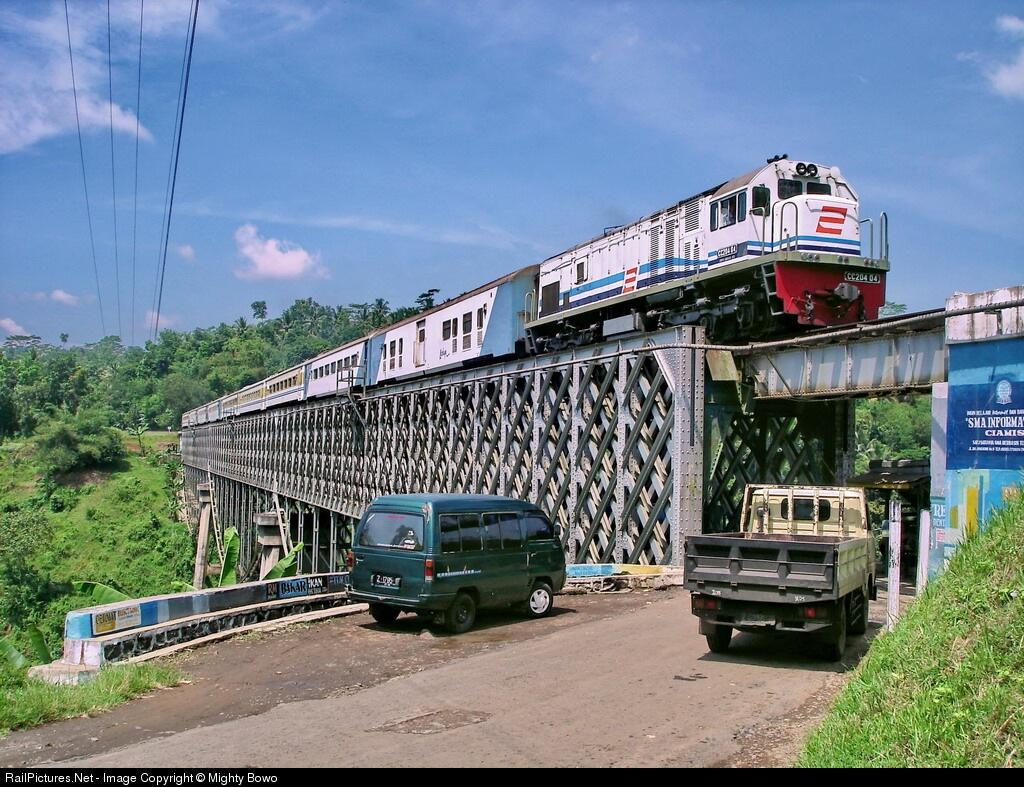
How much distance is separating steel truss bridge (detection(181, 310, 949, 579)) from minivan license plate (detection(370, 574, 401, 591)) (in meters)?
6.24

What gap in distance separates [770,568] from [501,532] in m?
4.11

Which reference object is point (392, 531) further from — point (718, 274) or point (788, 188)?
point (788, 188)

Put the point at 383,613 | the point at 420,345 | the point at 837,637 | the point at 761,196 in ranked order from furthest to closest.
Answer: the point at 420,345, the point at 761,196, the point at 383,613, the point at 837,637

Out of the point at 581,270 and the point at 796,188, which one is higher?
the point at 796,188

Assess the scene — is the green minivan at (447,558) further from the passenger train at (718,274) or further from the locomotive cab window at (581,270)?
the locomotive cab window at (581,270)

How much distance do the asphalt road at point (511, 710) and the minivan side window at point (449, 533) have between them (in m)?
1.14

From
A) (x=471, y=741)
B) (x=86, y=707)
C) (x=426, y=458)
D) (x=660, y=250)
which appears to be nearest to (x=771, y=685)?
(x=471, y=741)

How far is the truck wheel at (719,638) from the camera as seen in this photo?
964 cm

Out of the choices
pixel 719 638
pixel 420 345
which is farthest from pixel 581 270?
pixel 719 638

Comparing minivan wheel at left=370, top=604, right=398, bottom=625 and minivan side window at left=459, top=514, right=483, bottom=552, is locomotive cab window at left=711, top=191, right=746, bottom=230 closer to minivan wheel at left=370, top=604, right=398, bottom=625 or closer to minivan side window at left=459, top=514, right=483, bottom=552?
minivan side window at left=459, top=514, right=483, bottom=552

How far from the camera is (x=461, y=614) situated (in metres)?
11.5

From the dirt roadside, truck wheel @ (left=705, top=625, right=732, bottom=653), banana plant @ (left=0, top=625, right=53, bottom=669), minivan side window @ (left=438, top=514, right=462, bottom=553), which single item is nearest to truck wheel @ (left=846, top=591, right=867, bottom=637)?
truck wheel @ (left=705, top=625, right=732, bottom=653)

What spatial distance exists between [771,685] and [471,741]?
10.9 feet

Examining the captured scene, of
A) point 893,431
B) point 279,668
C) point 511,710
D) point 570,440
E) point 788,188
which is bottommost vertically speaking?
point 279,668
